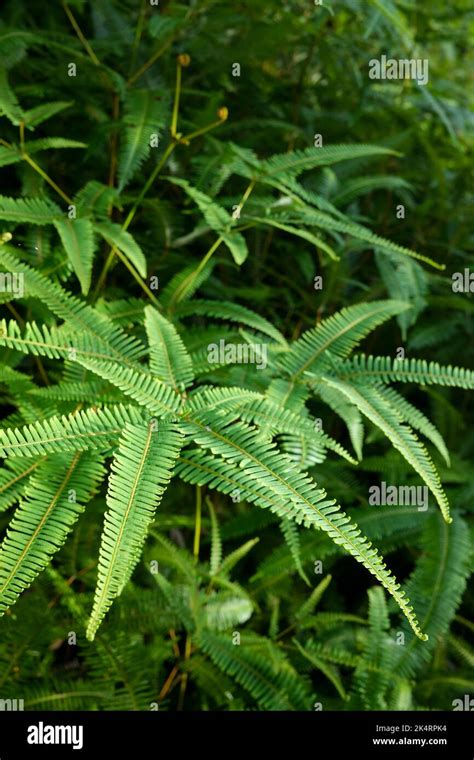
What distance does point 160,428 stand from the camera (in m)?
1.36

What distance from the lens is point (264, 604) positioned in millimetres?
2301

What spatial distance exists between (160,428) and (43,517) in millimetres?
296

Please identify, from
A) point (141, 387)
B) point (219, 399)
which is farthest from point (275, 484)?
point (141, 387)

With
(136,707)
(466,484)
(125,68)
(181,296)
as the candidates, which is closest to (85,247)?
(181,296)

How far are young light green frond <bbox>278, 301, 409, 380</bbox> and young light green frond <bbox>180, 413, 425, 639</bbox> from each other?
52cm

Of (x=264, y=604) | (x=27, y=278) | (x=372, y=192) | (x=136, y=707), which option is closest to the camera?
A: (x=27, y=278)

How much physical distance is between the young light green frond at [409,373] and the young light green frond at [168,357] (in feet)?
1.64

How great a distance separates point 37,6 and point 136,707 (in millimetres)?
2497

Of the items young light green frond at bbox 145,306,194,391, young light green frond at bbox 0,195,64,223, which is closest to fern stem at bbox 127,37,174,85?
young light green frond at bbox 0,195,64,223

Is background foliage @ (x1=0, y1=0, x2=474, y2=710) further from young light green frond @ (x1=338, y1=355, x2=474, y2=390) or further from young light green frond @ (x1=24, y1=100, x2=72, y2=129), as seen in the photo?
young light green frond @ (x1=338, y1=355, x2=474, y2=390)

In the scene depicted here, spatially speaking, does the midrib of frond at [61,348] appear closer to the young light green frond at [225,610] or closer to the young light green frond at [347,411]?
the young light green frond at [347,411]

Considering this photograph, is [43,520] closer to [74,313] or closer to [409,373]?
[74,313]

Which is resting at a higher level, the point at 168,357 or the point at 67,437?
the point at 168,357
